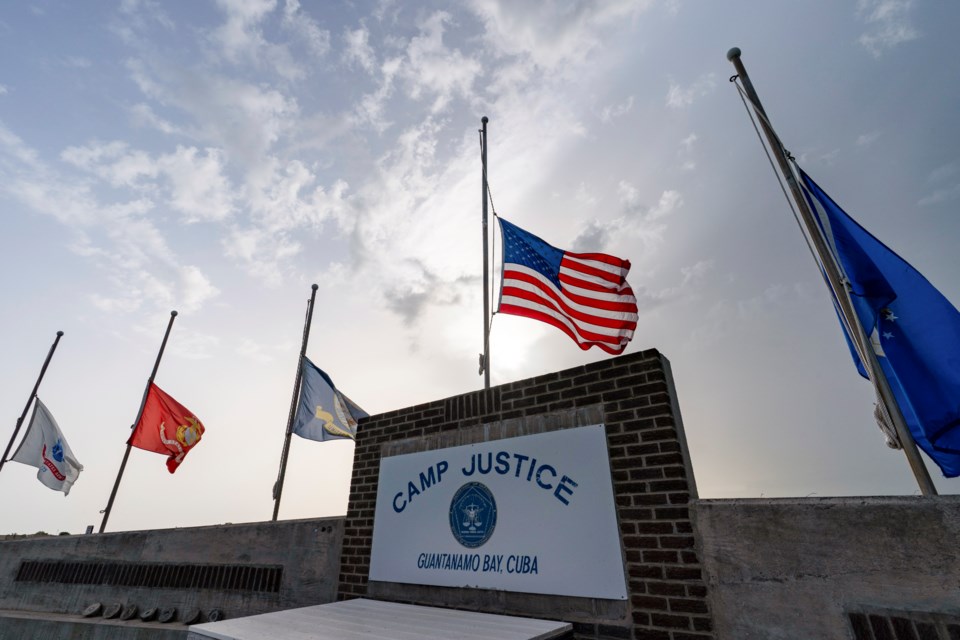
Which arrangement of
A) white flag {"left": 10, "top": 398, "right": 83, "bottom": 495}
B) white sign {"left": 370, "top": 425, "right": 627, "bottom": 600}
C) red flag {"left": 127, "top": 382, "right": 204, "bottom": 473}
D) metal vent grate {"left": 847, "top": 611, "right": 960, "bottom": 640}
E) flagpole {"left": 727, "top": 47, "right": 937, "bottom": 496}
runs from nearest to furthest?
metal vent grate {"left": 847, "top": 611, "right": 960, "bottom": 640}
flagpole {"left": 727, "top": 47, "right": 937, "bottom": 496}
white sign {"left": 370, "top": 425, "right": 627, "bottom": 600}
red flag {"left": 127, "top": 382, "right": 204, "bottom": 473}
white flag {"left": 10, "top": 398, "right": 83, "bottom": 495}

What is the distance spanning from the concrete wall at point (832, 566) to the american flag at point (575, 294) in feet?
9.34

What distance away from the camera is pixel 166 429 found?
11477 mm

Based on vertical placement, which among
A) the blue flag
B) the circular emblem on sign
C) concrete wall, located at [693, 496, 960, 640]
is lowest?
concrete wall, located at [693, 496, 960, 640]

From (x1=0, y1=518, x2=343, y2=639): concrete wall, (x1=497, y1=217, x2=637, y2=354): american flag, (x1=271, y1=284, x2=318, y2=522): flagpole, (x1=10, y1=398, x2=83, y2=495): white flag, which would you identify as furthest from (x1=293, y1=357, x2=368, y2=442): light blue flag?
(x1=10, y1=398, x2=83, y2=495): white flag

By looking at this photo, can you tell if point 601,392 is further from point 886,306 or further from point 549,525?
point 886,306

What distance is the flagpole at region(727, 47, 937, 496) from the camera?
11.7 ft

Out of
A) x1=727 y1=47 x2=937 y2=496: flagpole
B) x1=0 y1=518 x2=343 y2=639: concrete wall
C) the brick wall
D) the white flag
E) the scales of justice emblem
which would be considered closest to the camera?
the brick wall

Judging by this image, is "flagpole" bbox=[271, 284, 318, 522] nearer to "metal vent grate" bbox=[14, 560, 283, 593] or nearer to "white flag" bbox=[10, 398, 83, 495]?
"metal vent grate" bbox=[14, 560, 283, 593]

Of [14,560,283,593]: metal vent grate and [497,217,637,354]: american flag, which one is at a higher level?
[497,217,637,354]: american flag

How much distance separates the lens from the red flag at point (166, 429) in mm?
11258

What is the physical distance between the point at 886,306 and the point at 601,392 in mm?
3265

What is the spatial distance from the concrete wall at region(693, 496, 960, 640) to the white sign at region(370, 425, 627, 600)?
2.54 ft

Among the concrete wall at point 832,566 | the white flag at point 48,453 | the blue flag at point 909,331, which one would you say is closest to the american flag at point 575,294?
the blue flag at point 909,331

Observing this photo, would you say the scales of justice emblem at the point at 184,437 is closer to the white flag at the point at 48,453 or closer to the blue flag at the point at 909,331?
the white flag at the point at 48,453
